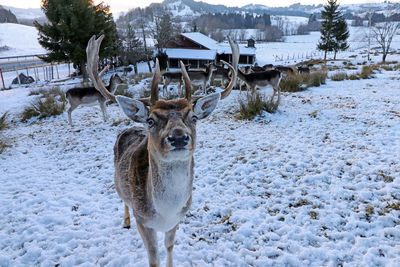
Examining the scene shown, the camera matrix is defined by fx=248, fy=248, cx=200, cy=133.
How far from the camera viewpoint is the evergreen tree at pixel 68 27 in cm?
2289

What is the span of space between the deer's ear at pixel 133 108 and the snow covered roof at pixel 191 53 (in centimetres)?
3662

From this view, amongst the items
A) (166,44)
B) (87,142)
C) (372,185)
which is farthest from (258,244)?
(166,44)

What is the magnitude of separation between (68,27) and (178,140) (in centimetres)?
2593

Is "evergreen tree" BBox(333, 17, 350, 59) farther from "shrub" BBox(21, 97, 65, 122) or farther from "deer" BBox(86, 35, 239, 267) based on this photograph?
"deer" BBox(86, 35, 239, 267)

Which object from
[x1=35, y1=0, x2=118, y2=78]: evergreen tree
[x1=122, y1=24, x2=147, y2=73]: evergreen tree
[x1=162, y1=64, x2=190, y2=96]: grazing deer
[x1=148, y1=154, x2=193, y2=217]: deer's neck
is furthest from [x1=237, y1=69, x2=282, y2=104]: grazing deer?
[x1=122, y1=24, x2=147, y2=73]: evergreen tree

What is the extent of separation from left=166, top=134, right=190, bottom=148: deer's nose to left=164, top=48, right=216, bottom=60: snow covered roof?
3717 centimetres

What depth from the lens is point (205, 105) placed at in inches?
112

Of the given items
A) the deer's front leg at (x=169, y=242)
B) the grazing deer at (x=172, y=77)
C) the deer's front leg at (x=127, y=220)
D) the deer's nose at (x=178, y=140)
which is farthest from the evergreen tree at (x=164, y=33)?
the deer's nose at (x=178, y=140)

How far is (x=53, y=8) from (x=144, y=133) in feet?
85.4

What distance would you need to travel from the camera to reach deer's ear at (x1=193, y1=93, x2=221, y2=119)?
271 cm

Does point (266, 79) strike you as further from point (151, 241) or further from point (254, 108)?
point (151, 241)

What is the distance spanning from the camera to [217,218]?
443cm

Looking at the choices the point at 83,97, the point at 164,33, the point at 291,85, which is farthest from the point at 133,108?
the point at 164,33

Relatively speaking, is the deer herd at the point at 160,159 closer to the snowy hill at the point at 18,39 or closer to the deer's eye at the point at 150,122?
the deer's eye at the point at 150,122
